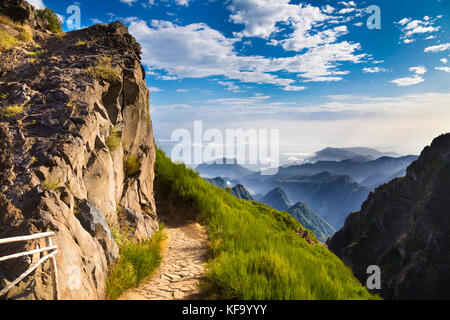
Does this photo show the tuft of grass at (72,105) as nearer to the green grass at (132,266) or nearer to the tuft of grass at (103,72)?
the tuft of grass at (103,72)

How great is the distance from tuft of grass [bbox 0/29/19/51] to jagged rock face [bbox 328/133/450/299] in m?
94.1

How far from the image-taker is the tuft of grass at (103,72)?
7.92 metres

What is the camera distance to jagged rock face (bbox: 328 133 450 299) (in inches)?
2749

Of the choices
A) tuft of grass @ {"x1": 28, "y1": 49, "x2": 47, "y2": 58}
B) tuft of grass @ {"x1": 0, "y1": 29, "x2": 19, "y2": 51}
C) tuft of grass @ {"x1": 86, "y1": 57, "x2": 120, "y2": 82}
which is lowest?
tuft of grass @ {"x1": 86, "y1": 57, "x2": 120, "y2": 82}

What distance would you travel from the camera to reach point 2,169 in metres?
4.81

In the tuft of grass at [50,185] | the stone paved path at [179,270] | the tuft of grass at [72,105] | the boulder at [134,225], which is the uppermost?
the tuft of grass at [72,105]

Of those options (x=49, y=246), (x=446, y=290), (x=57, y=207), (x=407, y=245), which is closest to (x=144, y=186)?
(x=57, y=207)

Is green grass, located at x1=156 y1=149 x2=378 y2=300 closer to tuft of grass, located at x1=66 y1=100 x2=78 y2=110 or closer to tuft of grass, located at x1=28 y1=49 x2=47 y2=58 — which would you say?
tuft of grass, located at x1=66 y1=100 x2=78 y2=110

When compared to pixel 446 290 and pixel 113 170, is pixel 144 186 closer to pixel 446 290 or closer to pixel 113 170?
pixel 113 170

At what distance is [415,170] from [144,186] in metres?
142

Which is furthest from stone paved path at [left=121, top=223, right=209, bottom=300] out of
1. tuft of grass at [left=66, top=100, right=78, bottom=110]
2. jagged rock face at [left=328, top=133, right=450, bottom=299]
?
jagged rock face at [left=328, top=133, right=450, bottom=299]

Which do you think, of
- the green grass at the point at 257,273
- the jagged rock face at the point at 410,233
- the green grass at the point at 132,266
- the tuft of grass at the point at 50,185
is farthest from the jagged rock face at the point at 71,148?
the jagged rock face at the point at 410,233

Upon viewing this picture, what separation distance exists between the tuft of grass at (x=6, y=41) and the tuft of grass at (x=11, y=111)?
4.32 metres
